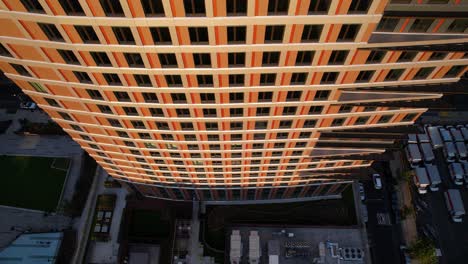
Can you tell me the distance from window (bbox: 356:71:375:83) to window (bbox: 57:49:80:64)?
82.5 feet

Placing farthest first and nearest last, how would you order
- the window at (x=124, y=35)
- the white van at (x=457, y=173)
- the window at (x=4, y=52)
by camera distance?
the white van at (x=457, y=173), the window at (x=4, y=52), the window at (x=124, y=35)

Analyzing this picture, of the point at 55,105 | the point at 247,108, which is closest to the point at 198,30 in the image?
the point at 247,108

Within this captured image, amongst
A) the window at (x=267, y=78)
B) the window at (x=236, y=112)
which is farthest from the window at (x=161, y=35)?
the window at (x=236, y=112)

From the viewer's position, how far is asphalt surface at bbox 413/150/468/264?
2625 inches

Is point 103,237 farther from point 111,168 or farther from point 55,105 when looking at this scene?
point 55,105

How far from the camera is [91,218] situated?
69062 mm

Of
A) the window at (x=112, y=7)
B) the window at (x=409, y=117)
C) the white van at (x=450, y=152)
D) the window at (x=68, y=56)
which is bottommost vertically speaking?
the window at (x=68, y=56)

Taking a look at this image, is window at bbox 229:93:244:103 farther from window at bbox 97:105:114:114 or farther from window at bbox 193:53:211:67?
window at bbox 97:105:114:114

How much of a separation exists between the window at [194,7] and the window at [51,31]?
33.9ft

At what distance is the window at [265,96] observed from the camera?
34.7 meters

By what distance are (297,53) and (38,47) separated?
20.7m

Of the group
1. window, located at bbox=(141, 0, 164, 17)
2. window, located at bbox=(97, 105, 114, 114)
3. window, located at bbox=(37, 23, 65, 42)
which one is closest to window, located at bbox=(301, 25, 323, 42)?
window, located at bbox=(141, 0, 164, 17)

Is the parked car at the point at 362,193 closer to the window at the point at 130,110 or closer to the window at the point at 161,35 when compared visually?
the window at the point at 130,110

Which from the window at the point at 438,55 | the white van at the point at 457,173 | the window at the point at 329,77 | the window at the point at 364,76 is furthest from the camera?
the white van at the point at 457,173
